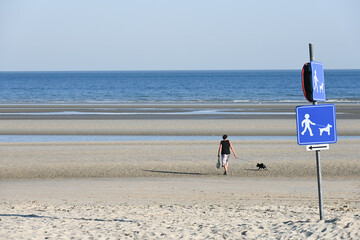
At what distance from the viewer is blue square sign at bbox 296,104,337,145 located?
8953 mm

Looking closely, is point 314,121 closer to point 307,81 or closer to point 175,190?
point 307,81

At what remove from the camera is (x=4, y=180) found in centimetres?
1689

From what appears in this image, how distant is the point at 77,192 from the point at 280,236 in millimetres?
7427

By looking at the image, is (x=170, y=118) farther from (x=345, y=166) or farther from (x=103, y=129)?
(x=345, y=166)

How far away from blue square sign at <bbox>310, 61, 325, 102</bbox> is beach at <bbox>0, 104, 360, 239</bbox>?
7.77ft

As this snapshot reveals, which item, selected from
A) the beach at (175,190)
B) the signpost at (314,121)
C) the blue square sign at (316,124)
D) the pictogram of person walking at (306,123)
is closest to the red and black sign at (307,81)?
the signpost at (314,121)

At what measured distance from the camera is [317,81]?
9047mm

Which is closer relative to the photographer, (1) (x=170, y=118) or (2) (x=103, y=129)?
(2) (x=103, y=129)

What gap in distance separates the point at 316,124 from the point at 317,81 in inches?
30.4

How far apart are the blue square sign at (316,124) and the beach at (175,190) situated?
1.63m

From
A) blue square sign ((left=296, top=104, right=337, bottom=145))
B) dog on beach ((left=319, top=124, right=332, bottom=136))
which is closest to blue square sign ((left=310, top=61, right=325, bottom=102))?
blue square sign ((left=296, top=104, right=337, bottom=145))

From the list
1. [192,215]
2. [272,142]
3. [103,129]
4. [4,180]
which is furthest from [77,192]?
[103,129]

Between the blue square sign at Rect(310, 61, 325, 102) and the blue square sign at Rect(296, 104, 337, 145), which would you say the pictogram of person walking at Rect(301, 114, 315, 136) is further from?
the blue square sign at Rect(310, 61, 325, 102)

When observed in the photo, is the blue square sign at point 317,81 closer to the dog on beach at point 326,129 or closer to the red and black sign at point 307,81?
the red and black sign at point 307,81
